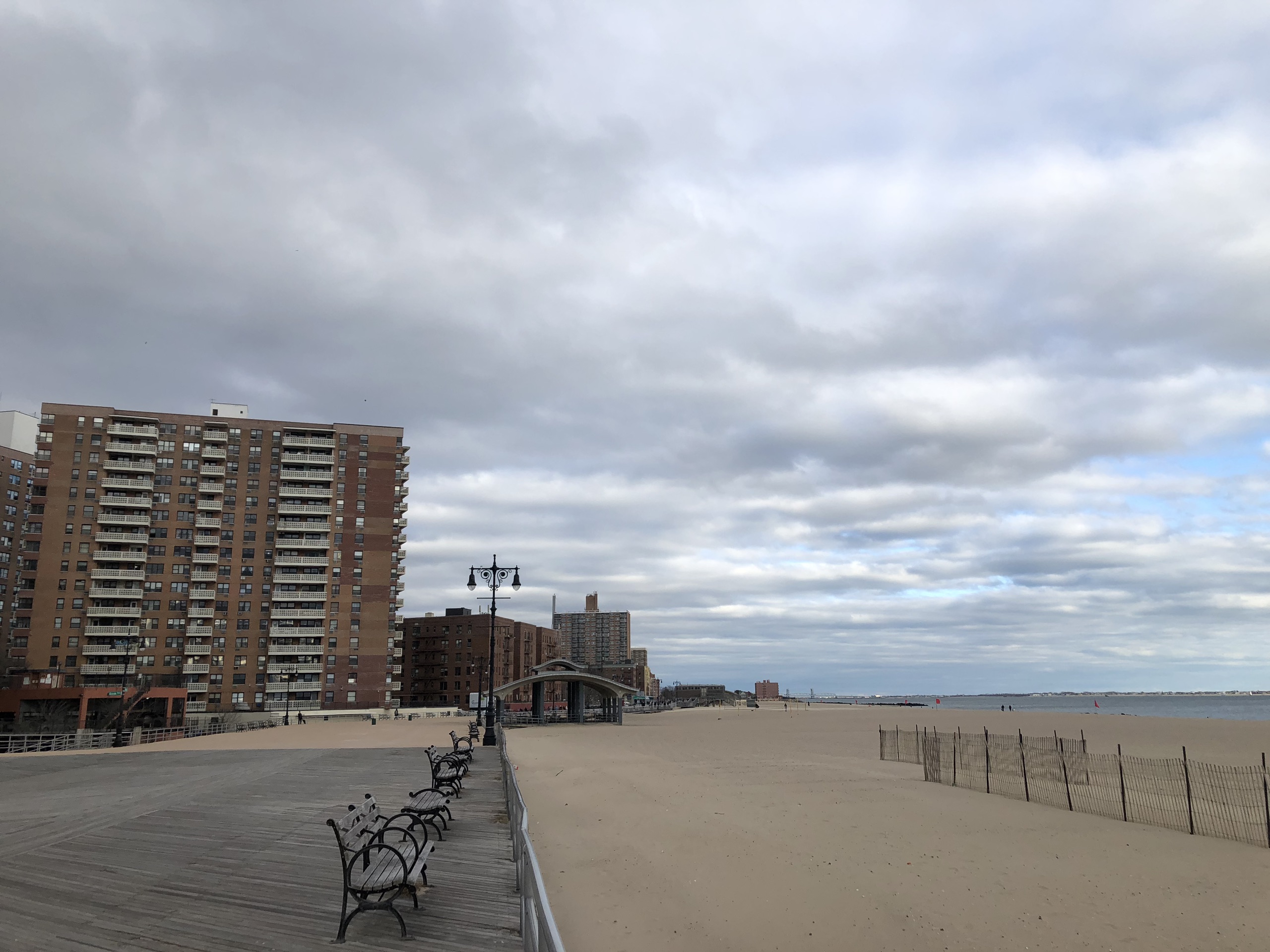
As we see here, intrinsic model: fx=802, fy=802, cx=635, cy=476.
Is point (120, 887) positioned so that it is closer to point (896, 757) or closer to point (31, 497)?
point (896, 757)

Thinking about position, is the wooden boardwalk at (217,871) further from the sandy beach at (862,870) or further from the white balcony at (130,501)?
the white balcony at (130,501)

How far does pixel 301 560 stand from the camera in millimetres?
95688

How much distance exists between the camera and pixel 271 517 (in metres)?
97.4

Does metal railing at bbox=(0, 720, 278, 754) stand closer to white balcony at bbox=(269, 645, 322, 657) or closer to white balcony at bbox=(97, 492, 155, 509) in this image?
white balcony at bbox=(269, 645, 322, 657)

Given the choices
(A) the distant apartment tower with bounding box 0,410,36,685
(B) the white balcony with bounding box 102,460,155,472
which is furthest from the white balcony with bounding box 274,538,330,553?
(A) the distant apartment tower with bounding box 0,410,36,685

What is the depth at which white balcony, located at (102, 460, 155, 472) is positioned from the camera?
90562 millimetres

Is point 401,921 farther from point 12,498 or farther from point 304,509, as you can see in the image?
point 12,498

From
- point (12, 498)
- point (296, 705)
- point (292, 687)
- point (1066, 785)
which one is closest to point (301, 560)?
point (292, 687)

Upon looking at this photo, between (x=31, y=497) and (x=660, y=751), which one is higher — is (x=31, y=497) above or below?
above

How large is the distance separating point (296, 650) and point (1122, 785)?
297 feet

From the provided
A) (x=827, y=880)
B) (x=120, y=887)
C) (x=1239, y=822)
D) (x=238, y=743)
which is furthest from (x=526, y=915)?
(x=238, y=743)

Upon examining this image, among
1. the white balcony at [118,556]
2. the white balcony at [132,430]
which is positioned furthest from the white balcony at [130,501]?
the white balcony at [132,430]

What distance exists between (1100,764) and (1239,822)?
13.7 meters

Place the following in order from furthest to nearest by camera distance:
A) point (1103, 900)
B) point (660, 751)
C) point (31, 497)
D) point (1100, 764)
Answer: point (31, 497), point (660, 751), point (1100, 764), point (1103, 900)
